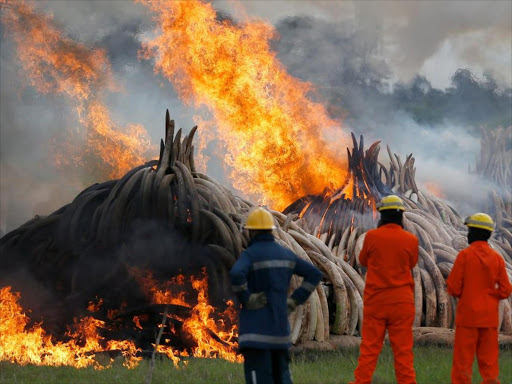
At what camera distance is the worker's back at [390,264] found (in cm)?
905

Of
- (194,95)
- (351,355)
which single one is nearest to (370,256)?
(351,355)

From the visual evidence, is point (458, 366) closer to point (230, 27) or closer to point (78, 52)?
point (230, 27)

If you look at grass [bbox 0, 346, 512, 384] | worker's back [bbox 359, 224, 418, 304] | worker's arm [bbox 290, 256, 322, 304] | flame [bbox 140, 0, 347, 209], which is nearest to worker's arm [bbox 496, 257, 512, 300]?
worker's back [bbox 359, 224, 418, 304]

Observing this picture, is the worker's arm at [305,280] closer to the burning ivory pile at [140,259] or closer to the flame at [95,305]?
the burning ivory pile at [140,259]

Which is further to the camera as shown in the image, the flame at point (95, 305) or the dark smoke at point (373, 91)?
the dark smoke at point (373, 91)

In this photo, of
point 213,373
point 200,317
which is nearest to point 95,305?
point 200,317

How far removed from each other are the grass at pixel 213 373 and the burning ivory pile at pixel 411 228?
133 inches

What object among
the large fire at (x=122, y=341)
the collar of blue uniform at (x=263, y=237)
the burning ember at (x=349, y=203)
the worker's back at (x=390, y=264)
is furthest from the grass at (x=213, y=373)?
the burning ember at (x=349, y=203)

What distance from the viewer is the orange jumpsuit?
29.6 ft

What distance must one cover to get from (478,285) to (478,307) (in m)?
0.24

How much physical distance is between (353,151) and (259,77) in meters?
2.79

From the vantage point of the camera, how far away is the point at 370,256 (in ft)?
30.3

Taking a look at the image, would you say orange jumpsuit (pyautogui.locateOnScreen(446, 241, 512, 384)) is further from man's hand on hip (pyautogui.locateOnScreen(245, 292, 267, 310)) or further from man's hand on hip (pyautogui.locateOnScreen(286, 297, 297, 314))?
man's hand on hip (pyautogui.locateOnScreen(245, 292, 267, 310))

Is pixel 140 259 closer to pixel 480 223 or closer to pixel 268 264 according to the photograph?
pixel 480 223
